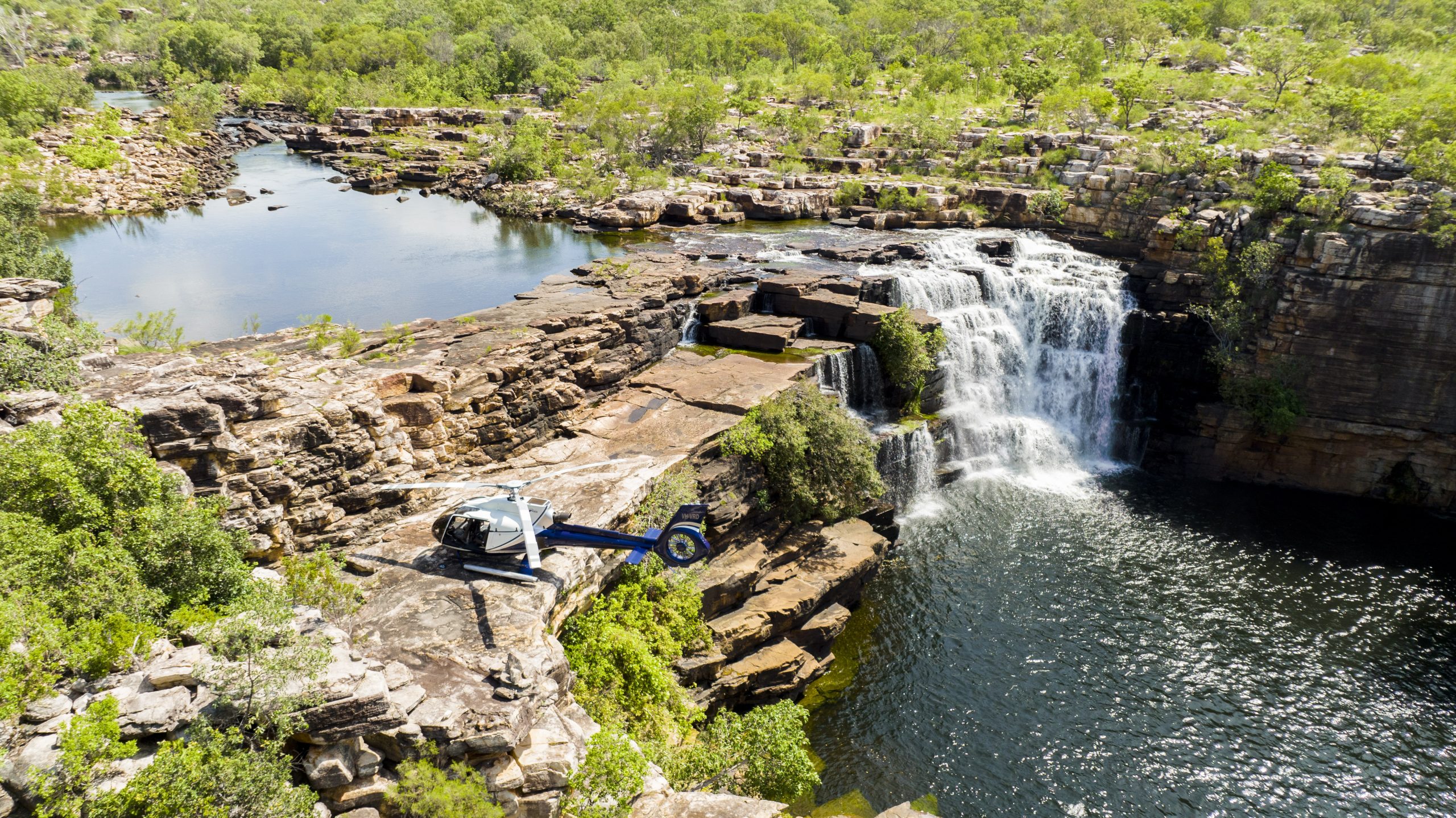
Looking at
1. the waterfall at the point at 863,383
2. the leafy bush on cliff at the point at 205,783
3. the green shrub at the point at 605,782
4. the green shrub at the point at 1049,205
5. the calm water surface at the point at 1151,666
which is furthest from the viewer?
the green shrub at the point at 1049,205

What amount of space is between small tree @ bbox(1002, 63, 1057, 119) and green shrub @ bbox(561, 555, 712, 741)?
6204 centimetres

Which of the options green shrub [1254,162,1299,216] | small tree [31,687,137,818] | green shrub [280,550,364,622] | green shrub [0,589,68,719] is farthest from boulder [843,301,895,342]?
small tree [31,687,137,818]

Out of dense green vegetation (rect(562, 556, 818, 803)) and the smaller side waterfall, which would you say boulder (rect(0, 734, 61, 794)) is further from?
the smaller side waterfall

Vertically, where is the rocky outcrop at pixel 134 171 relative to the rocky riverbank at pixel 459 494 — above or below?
above

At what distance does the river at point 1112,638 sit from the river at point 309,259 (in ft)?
78.0

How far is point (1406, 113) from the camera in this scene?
1502 inches

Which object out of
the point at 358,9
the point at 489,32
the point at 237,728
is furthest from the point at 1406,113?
the point at 358,9

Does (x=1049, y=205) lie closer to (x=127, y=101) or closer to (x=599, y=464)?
(x=599, y=464)

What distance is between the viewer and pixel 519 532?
56.4 feet

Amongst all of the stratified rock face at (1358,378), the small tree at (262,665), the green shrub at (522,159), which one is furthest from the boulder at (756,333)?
the green shrub at (522,159)

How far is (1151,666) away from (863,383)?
14.7 meters

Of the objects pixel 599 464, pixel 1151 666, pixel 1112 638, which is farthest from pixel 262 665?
pixel 1151 666

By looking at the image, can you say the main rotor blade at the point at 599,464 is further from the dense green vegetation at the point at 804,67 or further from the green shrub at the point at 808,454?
the dense green vegetation at the point at 804,67

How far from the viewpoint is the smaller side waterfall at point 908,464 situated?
102 ft
